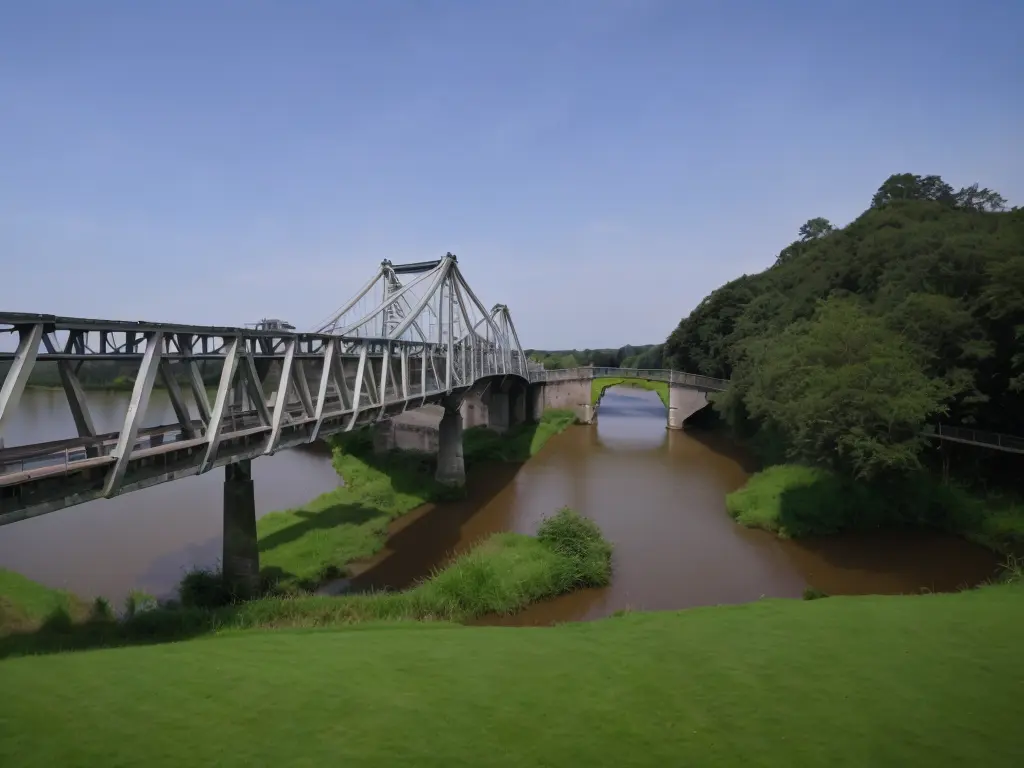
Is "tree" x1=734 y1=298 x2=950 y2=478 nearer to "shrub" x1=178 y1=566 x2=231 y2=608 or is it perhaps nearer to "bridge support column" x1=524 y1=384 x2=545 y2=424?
"shrub" x1=178 y1=566 x2=231 y2=608

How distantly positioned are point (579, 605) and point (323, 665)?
28.0 feet

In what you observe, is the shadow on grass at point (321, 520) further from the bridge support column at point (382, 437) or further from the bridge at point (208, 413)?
the bridge support column at point (382, 437)

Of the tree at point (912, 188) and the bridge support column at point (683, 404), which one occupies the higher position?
the tree at point (912, 188)

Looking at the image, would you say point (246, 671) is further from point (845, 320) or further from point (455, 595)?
point (845, 320)

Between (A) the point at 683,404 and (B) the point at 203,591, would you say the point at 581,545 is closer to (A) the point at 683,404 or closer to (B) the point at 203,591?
(B) the point at 203,591

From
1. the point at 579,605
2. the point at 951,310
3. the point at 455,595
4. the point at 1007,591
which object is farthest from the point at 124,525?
the point at 951,310

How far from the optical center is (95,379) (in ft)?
172

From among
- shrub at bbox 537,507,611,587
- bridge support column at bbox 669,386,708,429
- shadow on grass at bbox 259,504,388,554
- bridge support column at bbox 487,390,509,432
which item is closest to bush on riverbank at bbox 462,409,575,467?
bridge support column at bbox 487,390,509,432

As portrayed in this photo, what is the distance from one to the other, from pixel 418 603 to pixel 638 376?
42817 mm

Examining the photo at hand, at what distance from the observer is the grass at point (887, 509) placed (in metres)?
19.7

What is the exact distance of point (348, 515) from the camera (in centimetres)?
2150

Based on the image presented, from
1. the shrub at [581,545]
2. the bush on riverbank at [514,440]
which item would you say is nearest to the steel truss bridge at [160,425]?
the shrub at [581,545]

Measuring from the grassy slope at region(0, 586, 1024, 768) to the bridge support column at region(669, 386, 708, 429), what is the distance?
39.1m

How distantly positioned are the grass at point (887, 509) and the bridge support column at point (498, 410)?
79.4ft
